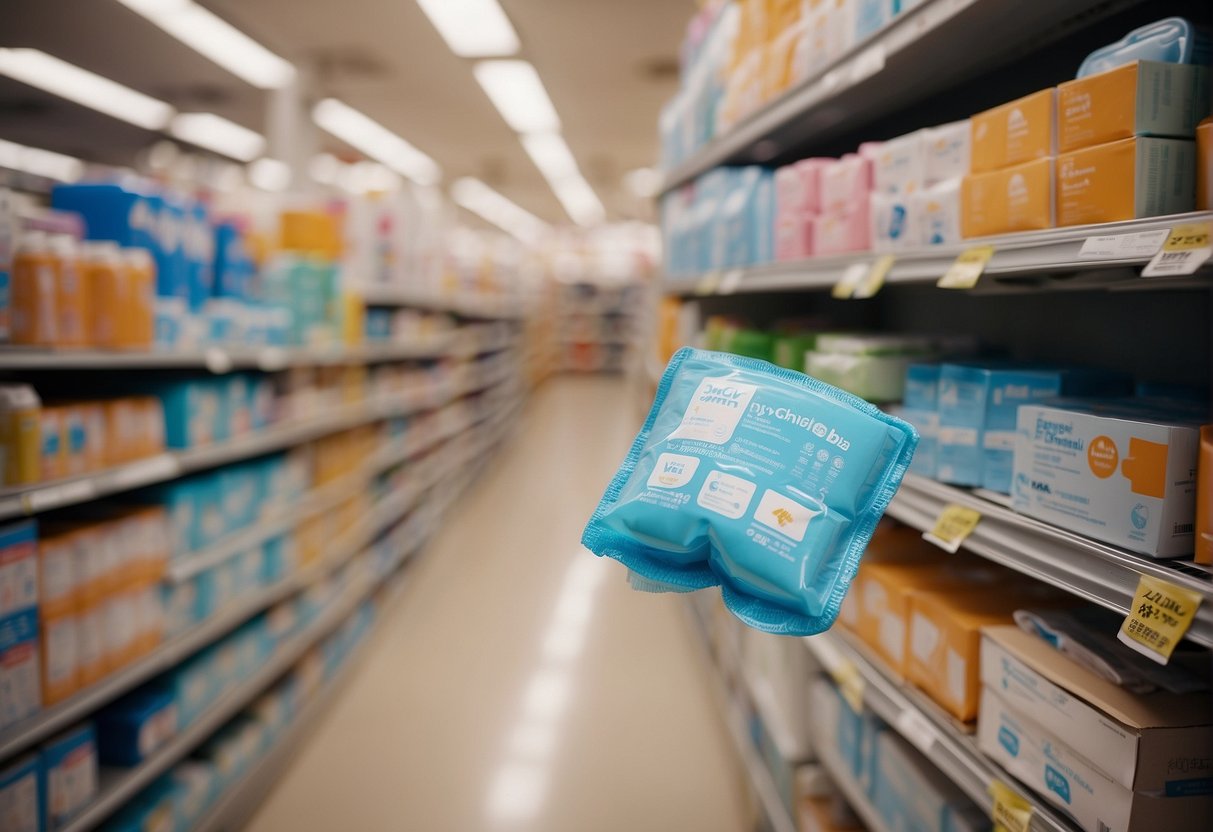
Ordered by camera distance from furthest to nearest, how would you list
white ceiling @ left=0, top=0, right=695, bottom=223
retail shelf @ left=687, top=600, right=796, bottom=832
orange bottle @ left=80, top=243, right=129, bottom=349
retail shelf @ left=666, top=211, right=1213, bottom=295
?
1. white ceiling @ left=0, top=0, right=695, bottom=223
2. retail shelf @ left=687, top=600, right=796, bottom=832
3. orange bottle @ left=80, top=243, right=129, bottom=349
4. retail shelf @ left=666, top=211, right=1213, bottom=295

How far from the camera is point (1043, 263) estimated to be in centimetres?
113

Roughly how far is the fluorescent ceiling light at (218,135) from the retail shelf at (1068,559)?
8.56 m

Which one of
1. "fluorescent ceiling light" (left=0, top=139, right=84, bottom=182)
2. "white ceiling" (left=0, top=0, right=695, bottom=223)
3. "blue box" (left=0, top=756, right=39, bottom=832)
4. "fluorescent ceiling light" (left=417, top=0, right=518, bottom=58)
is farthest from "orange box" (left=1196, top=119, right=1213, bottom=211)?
"fluorescent ceiling light" (left=0, top=139, right=84, bottom=182)

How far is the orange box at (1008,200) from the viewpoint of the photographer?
1.20 meters

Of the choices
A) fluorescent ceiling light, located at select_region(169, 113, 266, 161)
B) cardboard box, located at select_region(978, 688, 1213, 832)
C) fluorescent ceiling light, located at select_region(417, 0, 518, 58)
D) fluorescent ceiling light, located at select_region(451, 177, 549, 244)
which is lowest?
cardboard box, located at select_region(978, 688, 1213, 832)

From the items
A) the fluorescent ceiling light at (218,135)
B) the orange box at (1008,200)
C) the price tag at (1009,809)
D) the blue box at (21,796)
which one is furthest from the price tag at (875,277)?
the fluorescent ceiling light at (218,135)

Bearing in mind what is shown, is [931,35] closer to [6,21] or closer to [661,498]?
[661,498]

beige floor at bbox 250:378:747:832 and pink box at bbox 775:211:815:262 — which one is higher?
pink box at bbox 775:211:815:262

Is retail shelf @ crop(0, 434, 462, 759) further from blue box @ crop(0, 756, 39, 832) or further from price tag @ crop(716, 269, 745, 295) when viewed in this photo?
price tag @ crop(716, 269, 745, 295)

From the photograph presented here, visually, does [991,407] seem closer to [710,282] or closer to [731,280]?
[731,280]

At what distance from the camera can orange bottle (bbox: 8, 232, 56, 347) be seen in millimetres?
1759

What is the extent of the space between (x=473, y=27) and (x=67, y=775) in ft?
16.7

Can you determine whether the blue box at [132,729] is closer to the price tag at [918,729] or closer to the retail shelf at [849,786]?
the retail shelf at [849,786]

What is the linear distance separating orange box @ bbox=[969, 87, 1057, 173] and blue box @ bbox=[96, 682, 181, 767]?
94.7 inches
